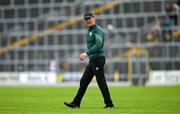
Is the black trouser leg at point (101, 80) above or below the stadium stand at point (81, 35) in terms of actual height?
below

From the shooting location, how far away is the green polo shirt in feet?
47.0

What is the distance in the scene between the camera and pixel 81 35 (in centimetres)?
3444

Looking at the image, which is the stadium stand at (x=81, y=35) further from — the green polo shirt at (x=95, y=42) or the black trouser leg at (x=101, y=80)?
the green polo shirt at (x=95, y=42)

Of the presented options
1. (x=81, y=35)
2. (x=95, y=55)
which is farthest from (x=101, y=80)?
(x=81, y=35)

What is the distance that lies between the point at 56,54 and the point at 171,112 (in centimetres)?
2180

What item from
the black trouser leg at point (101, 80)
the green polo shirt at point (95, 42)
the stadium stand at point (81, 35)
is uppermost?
the stadium stand at point (81, 35)

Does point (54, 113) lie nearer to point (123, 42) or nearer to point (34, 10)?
point (123, 42)

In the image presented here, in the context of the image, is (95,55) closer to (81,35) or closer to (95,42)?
(95,42)

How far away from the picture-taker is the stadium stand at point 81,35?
32.5 metres

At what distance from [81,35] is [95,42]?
20.0 m

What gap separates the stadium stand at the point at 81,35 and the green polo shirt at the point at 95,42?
17.7 m

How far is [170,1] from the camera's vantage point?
32844mm

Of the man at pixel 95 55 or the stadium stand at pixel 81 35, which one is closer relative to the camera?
the man at pixel 95 55

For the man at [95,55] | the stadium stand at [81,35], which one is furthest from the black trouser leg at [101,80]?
the stadium stand at [81,35]
